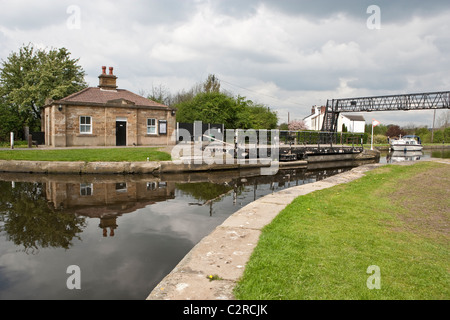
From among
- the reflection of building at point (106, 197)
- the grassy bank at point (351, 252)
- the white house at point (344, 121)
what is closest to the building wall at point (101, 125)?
the reflection of building at point (106, 197)

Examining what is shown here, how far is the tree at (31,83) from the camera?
30.0 metres

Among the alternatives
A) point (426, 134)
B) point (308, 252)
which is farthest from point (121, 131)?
point (426, 134)

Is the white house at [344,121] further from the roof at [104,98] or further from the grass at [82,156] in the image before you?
the grass at [82,156]

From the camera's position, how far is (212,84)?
43594 mm

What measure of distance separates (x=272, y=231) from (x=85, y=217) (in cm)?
480

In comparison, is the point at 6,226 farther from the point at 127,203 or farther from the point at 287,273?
the point at 287,273

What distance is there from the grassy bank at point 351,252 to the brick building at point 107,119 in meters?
18.8

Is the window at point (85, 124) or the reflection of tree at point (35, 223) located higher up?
the window at point (85, 124)

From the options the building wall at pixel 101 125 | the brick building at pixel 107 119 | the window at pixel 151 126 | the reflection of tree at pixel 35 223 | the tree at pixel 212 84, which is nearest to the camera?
the reflection of tree at pixel 35 223

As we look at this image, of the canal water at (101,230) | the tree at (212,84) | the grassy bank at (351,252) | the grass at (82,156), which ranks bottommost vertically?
the canal water at (101,230)

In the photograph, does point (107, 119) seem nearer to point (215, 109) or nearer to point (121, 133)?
point (121, 133)

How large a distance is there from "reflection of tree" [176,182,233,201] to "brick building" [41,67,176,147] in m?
12.9

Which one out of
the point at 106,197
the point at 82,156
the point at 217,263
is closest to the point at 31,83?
the point at 82,156

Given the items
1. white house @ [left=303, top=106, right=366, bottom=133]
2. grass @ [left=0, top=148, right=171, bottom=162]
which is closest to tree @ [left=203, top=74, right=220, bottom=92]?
grass @ [left=0, top=148, right=171, bottom=162]
